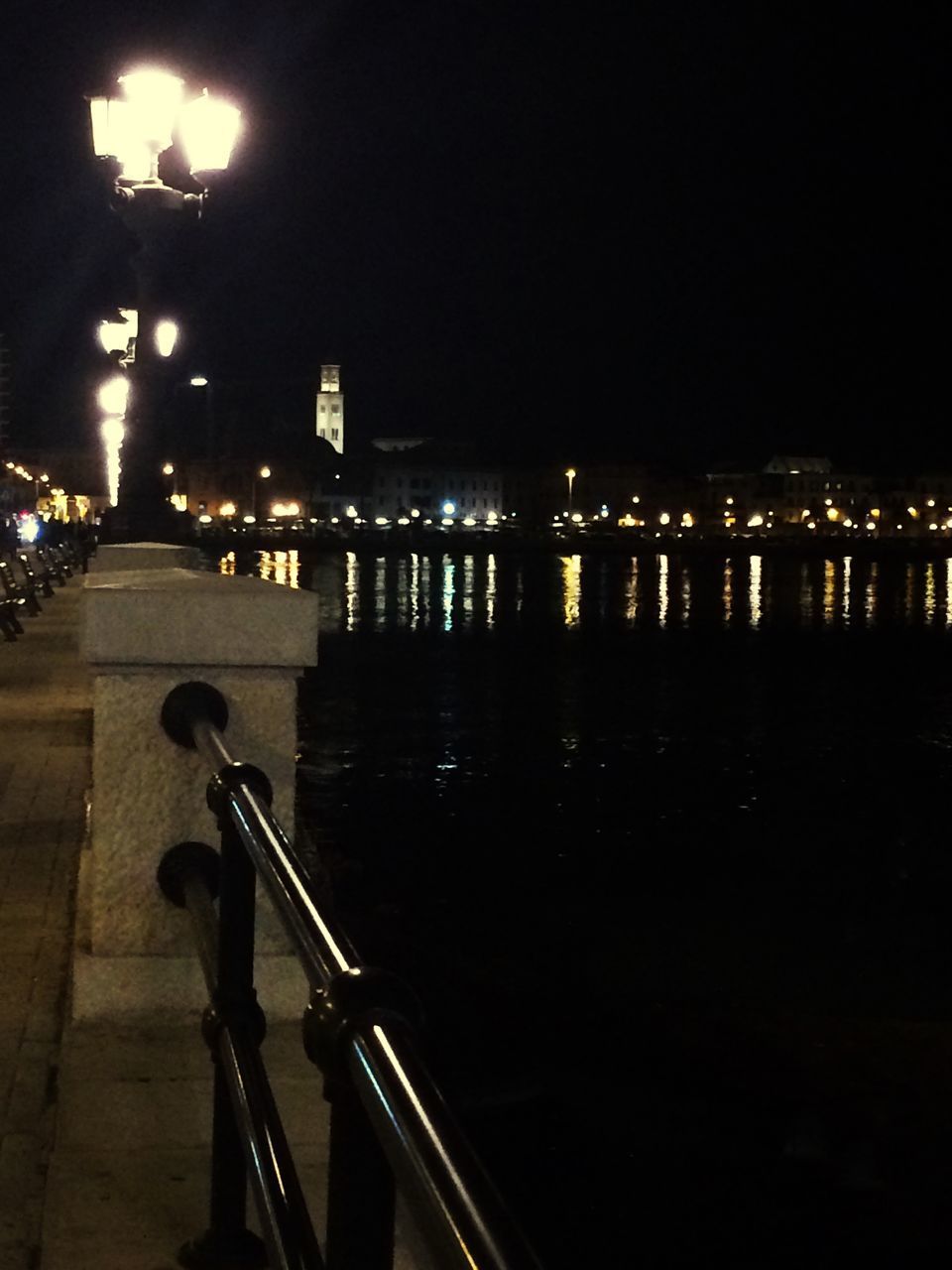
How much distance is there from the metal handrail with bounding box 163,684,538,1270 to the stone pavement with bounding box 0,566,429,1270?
0.54 feet

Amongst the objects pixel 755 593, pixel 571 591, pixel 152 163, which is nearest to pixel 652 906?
pixel 152 163

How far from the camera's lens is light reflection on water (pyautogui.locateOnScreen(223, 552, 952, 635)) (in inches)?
2040

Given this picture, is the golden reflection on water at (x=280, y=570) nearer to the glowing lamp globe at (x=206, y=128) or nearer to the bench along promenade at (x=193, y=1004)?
the glowing lamp globe at (x=206, y=128)

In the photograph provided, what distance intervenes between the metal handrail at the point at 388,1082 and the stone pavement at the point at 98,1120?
0.17 m

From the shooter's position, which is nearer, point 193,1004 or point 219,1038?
point 219,1038

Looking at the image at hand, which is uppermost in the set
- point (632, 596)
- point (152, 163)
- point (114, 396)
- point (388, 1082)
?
point (152, 163)

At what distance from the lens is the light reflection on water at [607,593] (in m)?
51.8

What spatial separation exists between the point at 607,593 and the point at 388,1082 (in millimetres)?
68604

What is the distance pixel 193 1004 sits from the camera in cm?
557

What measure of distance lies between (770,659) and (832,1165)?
3118cm

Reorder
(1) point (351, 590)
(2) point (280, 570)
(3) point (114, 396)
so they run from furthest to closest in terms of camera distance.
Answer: (2) point (280, 570)
(1) point (351, 590)
(3) point (114, 396)

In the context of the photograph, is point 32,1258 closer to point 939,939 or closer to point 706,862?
point 939,939

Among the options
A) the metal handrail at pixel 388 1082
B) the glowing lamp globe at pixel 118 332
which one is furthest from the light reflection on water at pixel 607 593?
the metal handrail at pixel 388 1082

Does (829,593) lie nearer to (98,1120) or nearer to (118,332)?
(118,332)
